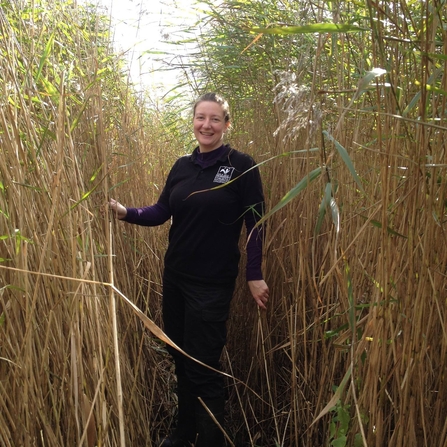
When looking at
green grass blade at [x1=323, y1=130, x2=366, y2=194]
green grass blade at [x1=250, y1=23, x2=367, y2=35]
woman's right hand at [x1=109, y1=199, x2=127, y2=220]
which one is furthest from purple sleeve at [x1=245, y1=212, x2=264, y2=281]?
green grass blade at [x1=250, y1=23, x2=367, y2=35]

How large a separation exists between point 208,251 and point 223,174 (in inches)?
10.2

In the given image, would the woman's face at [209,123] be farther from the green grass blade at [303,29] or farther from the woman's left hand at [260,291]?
the green grass blade at [303,29]

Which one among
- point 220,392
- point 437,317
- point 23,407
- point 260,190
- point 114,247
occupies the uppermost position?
point 260,190

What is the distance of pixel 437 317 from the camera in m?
1.08

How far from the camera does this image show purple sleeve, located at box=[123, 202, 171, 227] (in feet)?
6.27

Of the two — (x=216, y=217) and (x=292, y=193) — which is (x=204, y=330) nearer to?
(x=216, y=217)

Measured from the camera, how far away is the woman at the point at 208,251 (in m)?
1.83

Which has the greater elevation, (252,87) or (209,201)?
(252,87)

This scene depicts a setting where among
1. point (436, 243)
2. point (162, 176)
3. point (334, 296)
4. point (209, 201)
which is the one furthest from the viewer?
point (162, 176)

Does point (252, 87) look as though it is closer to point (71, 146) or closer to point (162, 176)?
point (162, 176)

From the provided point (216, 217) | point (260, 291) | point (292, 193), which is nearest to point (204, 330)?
point (260, 291)

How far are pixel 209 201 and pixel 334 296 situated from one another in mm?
503

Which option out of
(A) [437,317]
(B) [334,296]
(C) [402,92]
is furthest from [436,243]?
(B) [334,296]

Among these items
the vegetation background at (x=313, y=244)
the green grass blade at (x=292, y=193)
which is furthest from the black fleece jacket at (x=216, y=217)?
the green grass blade at (x=292, y=193)
